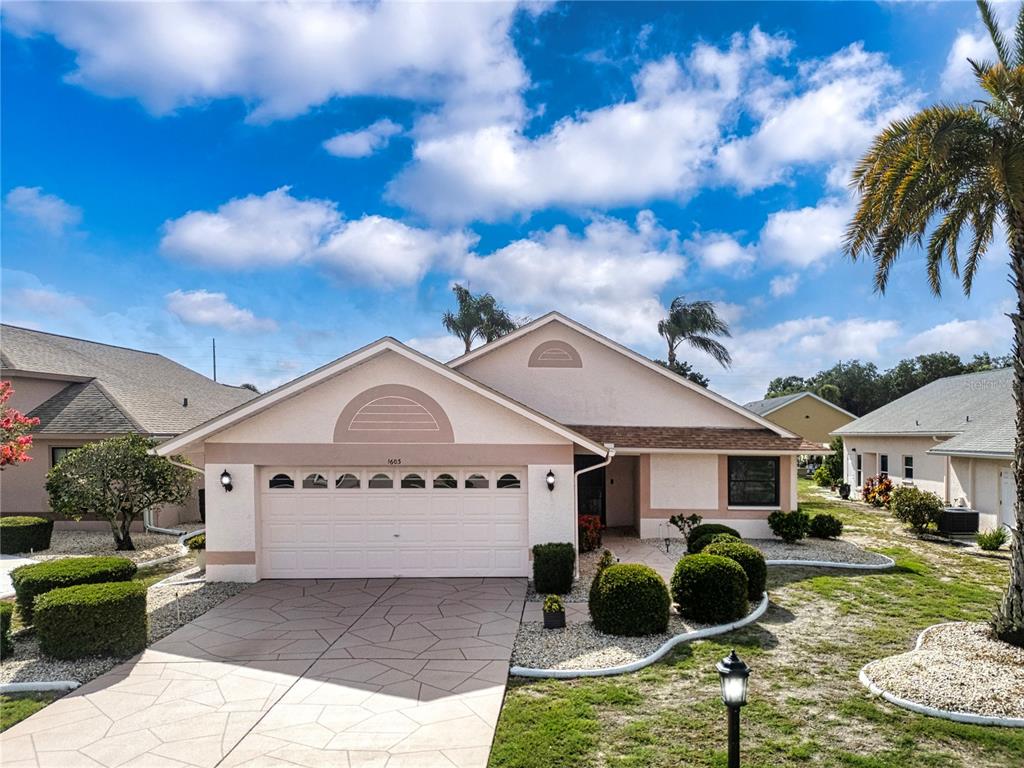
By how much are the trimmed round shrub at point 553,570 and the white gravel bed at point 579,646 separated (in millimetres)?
1672

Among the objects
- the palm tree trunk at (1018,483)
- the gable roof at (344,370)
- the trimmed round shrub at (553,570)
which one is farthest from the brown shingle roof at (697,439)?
the palm tree trunk at (1018,483)

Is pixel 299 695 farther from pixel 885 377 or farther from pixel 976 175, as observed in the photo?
pixel 885 377

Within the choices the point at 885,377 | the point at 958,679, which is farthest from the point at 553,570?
the point at 885,377

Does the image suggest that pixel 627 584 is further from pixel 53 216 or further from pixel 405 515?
pixel 53 216

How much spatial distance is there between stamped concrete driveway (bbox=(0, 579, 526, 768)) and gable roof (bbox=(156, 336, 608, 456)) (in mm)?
3472

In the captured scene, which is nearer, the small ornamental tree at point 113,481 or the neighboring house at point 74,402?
the small ornamental tree at point 113,481

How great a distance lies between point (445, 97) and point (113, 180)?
8110 millimetres

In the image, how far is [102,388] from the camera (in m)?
21.0

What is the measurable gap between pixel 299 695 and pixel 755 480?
13780mm

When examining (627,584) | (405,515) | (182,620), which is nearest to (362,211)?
(405,515)

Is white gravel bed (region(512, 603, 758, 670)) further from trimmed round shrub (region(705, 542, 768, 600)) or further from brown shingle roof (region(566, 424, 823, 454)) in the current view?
brown shingle roof (region(566, 424, 823, 454))

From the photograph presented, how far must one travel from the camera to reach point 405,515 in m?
12.4

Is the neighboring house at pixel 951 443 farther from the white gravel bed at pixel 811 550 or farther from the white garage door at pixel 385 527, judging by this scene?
the white garage door at pixel 385 527

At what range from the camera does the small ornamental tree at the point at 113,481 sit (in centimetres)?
1494
